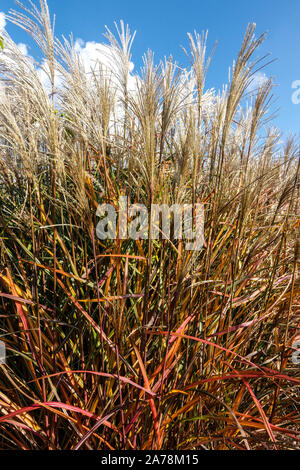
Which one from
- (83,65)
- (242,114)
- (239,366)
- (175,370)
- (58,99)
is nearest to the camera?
(175,370)

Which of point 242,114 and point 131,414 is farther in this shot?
point 242,114

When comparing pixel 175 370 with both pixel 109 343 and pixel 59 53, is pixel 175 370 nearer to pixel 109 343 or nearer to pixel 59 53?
pixel 109 343

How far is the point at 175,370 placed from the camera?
1178mm

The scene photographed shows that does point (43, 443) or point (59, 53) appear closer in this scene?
point (43, 443)

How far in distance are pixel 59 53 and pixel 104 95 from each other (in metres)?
0.41

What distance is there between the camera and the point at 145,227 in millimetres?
1386

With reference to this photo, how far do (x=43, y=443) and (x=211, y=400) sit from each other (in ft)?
2.32

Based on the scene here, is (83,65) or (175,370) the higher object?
(83,65)

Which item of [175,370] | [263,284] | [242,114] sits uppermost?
[242,114]

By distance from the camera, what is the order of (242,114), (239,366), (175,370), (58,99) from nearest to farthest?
(175,370) < (239,366) < (58,99) < (242,114)

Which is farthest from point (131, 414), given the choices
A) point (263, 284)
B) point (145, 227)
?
point (263, 284)
